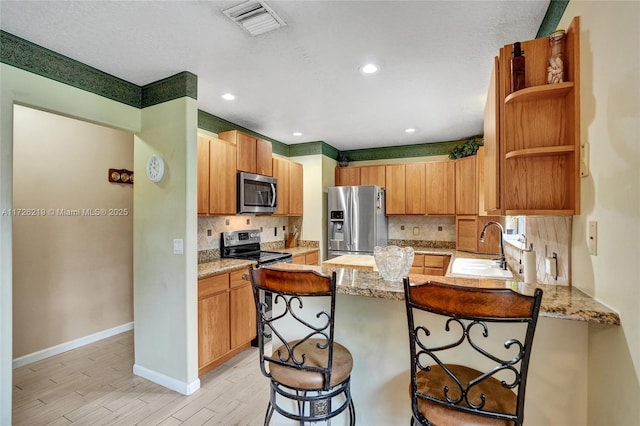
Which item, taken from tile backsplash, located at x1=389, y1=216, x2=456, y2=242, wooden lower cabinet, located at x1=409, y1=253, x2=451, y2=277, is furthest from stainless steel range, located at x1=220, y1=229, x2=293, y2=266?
tile backsplash, located at x1=389, y1=216, x2=456, y2=242

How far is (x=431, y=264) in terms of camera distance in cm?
420

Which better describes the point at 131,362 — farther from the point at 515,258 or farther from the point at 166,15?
the point at 515,258

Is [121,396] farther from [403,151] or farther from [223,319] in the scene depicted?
[403,151]

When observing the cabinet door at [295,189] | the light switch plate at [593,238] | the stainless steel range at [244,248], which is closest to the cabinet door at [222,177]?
the stainless steel range at [244,248]

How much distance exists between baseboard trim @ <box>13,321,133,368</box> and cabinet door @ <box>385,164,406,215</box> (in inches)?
154

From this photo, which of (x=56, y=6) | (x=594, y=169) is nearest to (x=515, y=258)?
(x=594, y=169)

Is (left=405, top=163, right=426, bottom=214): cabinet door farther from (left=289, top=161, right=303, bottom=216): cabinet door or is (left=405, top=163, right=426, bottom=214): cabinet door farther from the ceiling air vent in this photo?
the ceiling air vent

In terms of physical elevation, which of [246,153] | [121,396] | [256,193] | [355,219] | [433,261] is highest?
[246,153]

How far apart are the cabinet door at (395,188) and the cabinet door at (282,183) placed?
157cm

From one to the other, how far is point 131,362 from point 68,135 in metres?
2.44

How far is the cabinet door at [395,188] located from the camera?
466 cm

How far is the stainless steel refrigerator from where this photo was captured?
445 cm

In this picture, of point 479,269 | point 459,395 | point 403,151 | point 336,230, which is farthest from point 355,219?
point 459,395

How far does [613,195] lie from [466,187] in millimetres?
3359
